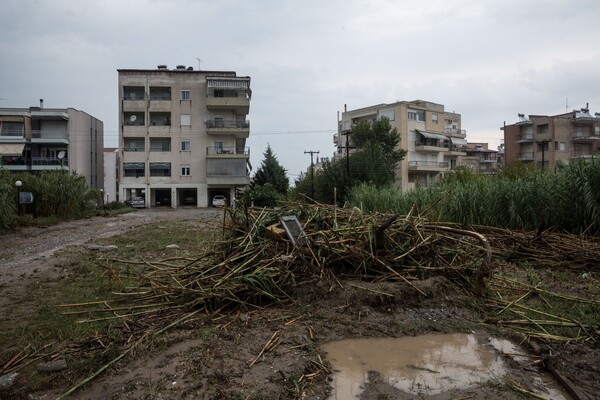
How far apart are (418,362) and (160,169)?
159 feet

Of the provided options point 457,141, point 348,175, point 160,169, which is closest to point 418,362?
point 348,175

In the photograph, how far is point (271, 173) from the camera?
49094 millimetres

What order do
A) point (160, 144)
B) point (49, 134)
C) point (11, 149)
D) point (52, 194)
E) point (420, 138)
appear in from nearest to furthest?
point (52, 194)
point (11, 149)
point (49, 134)
point (160, 144)
point (420, 138)

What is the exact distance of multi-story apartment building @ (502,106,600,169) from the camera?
189 ft

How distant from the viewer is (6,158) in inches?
1868

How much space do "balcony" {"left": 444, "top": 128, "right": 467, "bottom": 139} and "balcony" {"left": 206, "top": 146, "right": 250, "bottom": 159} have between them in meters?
26.6

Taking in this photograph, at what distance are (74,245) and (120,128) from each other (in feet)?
126

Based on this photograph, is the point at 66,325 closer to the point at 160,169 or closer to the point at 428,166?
the point at 160,169

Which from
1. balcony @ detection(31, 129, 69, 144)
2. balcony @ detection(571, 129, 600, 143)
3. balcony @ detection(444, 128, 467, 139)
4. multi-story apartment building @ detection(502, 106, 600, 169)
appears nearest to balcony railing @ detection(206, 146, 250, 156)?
balcony @ detection(31, 129, 69, 144)

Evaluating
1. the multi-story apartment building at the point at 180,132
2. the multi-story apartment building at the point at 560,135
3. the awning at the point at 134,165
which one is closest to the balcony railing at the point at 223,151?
the multi-story apartment building at the point at 180,132

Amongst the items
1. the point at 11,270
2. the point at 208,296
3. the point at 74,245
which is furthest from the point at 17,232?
the point at 208,296

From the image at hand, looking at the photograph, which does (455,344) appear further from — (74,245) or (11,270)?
(74,245)

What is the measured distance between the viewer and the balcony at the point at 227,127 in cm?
4947

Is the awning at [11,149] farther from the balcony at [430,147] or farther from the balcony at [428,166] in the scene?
the balcony at [430,147]
